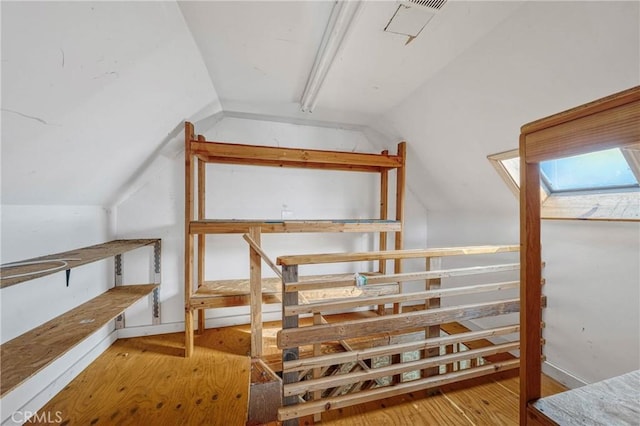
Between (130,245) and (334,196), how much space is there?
188 centimetres

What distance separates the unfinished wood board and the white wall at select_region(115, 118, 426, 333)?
0.37 metres

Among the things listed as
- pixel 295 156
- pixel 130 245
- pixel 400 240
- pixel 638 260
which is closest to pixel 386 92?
pixel 295 156

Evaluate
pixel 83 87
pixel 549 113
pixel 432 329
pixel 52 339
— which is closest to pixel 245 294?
pixel 52 339

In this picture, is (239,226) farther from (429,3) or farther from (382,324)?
(429,3)

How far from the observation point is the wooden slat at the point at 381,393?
1.19 m

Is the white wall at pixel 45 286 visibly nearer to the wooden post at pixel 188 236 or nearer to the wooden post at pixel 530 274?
the wooden post at pixel 188 236

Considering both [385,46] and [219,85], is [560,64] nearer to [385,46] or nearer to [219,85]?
[385,46]

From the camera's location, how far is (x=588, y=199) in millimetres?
1558

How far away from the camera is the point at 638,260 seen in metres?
1.30

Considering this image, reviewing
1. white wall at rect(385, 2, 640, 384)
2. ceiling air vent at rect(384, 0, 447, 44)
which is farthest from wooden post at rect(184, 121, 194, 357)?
white wall at rect(385, 2, 640, 384)

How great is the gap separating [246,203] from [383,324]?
5.55 ft

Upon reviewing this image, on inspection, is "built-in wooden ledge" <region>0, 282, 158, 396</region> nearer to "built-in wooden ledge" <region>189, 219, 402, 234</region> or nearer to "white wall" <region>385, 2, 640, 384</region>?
"built-in wooden ledge" <region>189, 219, 402, 234</region>

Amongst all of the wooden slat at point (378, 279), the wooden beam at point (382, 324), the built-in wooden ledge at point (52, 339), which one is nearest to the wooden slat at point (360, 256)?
the wooden slat at point (378, 279)

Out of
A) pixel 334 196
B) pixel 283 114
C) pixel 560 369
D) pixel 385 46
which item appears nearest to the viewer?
pixel 385 46
